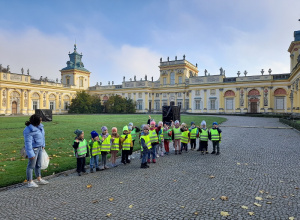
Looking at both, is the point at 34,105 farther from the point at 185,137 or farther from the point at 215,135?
the point at 215,135

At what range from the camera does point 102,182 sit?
5762mm

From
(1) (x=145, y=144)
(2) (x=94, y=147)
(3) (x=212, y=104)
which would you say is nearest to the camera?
(2) (x=94, y=147)

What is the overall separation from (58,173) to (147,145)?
2.87 m

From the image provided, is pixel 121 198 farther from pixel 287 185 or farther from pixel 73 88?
pixel 73 88

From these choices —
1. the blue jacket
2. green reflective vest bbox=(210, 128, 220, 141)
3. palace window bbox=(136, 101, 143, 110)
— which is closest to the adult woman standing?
the blue jacket

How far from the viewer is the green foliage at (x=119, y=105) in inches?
2044

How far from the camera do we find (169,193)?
16.2 feet

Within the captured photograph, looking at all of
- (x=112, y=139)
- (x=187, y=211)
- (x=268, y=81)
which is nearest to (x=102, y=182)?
(x=112, y=139)

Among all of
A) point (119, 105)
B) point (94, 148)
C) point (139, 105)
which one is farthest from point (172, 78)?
point (94, 148)

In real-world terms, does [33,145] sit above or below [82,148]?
above

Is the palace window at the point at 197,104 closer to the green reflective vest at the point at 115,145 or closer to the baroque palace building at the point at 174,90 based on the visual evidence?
the baroque palace building at the point at 174,90

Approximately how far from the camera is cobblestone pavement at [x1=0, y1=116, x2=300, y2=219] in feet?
13.2

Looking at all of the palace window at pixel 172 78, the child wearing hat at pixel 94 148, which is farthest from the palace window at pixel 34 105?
the child wearing hat at pixel 94 148

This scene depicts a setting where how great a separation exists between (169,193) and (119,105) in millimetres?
47461
